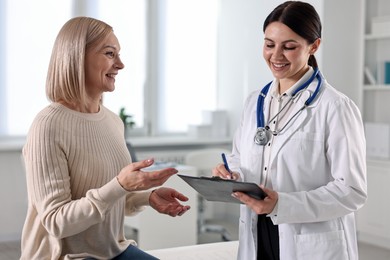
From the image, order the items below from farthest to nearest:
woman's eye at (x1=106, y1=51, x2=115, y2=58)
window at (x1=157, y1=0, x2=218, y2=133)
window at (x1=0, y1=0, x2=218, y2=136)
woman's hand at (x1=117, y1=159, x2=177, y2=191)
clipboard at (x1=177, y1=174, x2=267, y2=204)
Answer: window at (x1=157, y1=0, x2=218, y2=133) → window at (x1=0, y1=0, x2=218, y2=136) → woman's eye at (x1=106, y1=51, x2=115, y2=58) → woman's hand at (x1=117, y1=159, x2=177, y2=191) → clipboard at (x1=177, y1=174, x2=267, y2=204)

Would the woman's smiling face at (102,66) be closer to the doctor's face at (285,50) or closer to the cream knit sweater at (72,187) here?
the cream knit sweater at (72,187)

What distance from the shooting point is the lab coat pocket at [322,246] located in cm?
195

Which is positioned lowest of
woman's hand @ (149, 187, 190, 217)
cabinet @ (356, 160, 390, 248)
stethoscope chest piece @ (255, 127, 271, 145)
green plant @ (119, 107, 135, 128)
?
cabinet @ (356, 160, 390, 248)

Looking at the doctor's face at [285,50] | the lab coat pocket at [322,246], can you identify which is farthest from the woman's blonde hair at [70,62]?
the lab coat pocket at [322,246]

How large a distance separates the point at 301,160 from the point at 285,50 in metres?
0.36

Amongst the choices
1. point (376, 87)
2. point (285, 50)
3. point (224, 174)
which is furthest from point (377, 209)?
point (285, 50)

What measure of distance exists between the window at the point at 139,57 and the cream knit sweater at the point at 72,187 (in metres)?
3.48

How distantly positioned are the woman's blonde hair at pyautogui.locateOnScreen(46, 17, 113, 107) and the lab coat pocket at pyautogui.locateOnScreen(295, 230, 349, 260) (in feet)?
2.85

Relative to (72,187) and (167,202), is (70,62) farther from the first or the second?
(167,202)

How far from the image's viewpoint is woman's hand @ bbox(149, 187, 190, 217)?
2.30 meters

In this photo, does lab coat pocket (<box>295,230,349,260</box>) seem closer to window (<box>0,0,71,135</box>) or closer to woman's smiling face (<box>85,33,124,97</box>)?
woman's smiling face (<box>85,33,124,97</box>)

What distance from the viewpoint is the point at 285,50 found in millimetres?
2012

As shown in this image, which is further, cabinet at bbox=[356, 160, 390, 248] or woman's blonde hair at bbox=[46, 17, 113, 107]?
cabinet at bbox=[356, 160, 390, 248]

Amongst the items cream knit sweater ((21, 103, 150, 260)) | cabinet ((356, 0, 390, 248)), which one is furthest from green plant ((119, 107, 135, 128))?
cream knit sweater ((21, 103, 150, 260))
